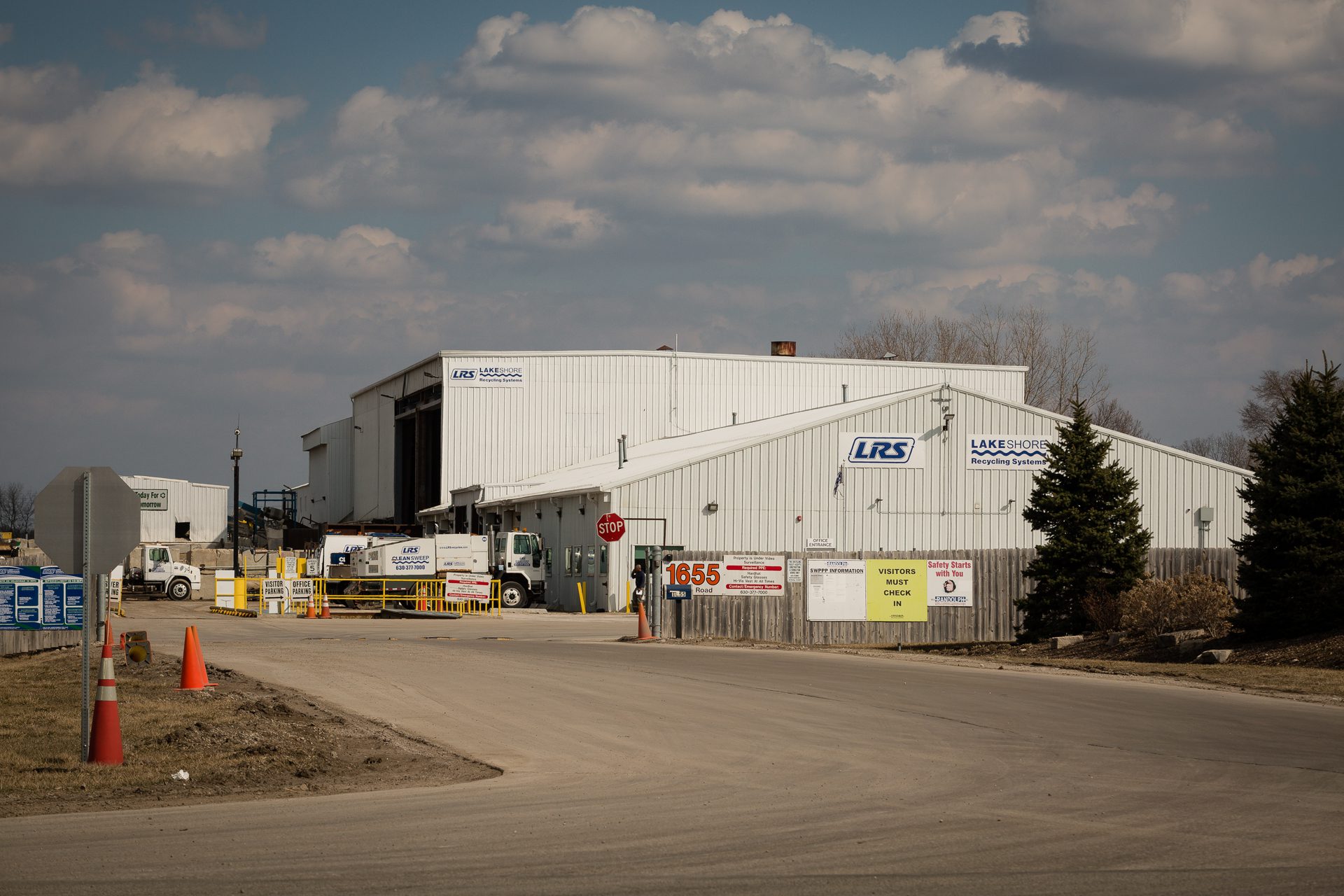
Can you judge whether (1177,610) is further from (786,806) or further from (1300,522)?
(786,806)

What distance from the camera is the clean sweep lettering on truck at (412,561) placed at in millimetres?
46656

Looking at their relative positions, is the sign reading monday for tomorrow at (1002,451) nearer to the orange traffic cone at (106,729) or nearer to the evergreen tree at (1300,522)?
the evergreen tree at (1300,522)

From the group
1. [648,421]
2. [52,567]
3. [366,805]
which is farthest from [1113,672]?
[648,421]

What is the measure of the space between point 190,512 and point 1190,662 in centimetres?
10117

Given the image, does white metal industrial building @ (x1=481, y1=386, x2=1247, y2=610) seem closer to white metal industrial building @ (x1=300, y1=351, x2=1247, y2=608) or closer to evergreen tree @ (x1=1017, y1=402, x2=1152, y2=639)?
white metal industrial building @ (x1=300, y1=351, x2=1247, y2=608)

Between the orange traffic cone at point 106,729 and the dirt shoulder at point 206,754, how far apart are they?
0.12 m

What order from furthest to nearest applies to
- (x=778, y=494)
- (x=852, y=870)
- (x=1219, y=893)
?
(x=778, y=494)
(x=852, y=870)
(x=1219, y=893)

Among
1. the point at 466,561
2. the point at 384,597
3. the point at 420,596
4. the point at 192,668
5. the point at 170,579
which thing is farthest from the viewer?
Answer: the point at 170,579

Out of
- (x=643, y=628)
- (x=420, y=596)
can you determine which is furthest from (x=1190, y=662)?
(x=420, y=596)

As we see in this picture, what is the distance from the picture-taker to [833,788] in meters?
11.0

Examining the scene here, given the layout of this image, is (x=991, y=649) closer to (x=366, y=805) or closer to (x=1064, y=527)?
(x=1064, y=527)

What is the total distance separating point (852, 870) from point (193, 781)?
6219 millimetres

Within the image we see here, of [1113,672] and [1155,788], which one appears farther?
[1113,672]

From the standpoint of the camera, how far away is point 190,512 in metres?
113
